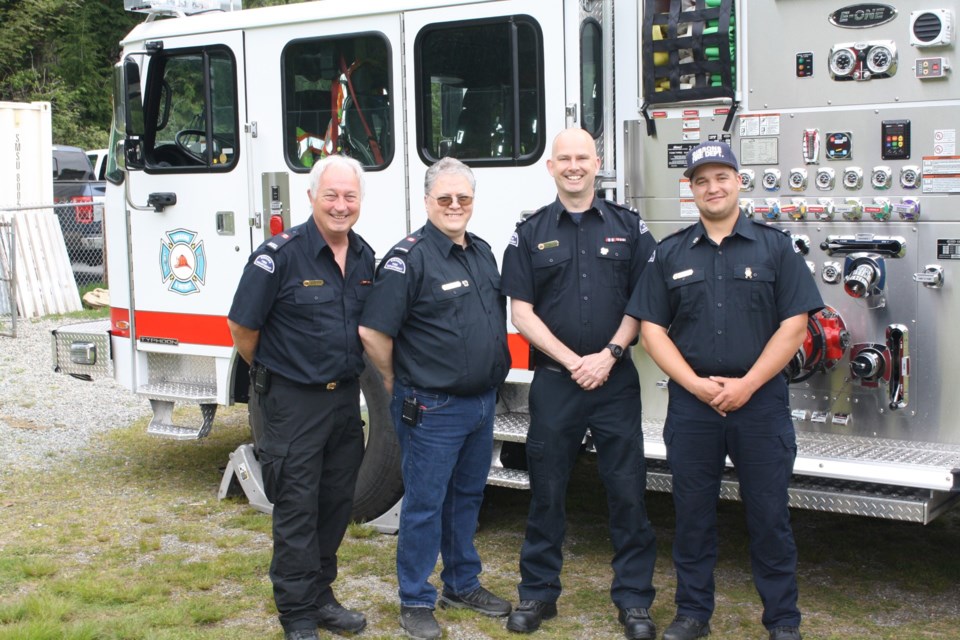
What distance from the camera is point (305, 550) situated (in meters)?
4.60

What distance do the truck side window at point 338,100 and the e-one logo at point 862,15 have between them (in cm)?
226

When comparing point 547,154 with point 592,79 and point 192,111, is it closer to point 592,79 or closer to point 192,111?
point 592,79

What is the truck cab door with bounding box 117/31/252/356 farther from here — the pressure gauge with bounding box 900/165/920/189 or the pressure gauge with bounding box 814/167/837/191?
the pressure gauge with bounding box 900/165/920/189

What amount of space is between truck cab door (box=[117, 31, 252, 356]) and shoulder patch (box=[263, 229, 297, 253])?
209 cm

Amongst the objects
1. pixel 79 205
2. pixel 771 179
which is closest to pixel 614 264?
pixel 771 179

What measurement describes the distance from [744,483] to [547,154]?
1908 millimetres

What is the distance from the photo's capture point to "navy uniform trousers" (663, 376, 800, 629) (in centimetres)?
436

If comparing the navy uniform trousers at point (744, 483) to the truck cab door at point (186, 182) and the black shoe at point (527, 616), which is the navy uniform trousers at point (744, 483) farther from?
the truck cab door at point (186, 182)

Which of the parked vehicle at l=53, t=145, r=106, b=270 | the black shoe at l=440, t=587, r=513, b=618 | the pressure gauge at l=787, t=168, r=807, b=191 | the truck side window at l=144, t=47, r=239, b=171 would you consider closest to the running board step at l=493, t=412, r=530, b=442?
the black shoe at l=440, t=587, r=513, b=618

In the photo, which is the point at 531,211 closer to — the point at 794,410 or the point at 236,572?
the point at 794,410

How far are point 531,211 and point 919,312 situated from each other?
182 centimetres

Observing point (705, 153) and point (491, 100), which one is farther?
point (491, 100)

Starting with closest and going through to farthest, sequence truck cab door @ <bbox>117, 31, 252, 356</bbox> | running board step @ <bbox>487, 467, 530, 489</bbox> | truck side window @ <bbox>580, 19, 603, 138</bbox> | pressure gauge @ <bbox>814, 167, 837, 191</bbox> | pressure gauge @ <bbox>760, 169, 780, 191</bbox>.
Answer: pressure gauge @ <bbox>814, 167, 837, 191</bbox>
pressure gauge @ <bbox>760, 169, 780, 191</bbox>
truck side window @ <bbox>580, 19, 603, 138</bbox>
running board step @ <bbox>487, 467, 530, 489</bbox>
truck cab door @ <bbox>117, 31, 252, 356</bbox>

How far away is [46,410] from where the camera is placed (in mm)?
9844
